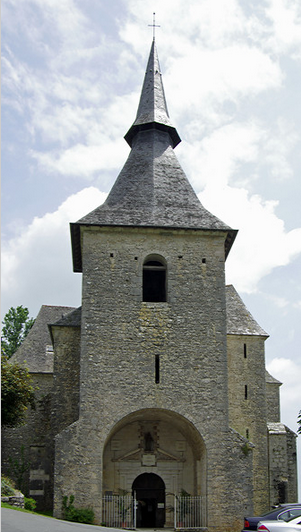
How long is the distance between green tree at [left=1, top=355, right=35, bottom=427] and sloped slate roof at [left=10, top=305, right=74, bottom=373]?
7.57 meters

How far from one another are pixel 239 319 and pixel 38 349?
11.0 m

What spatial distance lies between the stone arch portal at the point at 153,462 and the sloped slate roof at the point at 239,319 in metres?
4.85

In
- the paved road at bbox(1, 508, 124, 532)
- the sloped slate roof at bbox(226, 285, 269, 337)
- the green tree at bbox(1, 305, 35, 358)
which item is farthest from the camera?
the green tree at bbox(1, 305, 35, 358)

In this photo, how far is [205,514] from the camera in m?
19.9

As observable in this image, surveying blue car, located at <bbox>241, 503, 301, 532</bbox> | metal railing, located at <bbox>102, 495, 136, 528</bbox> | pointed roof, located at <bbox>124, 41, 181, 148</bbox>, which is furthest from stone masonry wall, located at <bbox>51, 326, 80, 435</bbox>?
pointed roof, located at <bbox>124, 41, 181, 148</bbox>

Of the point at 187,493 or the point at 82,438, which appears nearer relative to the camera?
the point at 82,438

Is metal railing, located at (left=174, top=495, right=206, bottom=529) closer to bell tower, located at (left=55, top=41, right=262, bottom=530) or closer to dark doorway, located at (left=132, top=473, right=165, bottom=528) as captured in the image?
bell tower, located at (left=55, top=41, right=262, bottom=530)

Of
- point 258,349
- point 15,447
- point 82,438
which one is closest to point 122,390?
point 82,438

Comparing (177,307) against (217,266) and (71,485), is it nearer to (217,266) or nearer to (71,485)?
(217,266)

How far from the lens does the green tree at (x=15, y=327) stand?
4031 centimetres

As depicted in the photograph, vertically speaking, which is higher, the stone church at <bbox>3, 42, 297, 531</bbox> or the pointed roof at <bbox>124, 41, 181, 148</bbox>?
the pointed roof at <bbox>124, 41, 181, 148</bbox>

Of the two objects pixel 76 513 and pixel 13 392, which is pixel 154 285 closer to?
pixel 13 392

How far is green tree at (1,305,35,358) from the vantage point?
132 feet

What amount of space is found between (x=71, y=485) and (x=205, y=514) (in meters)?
4.38
